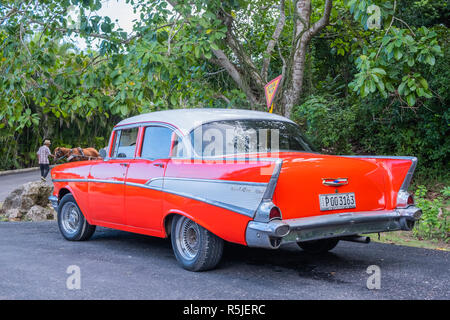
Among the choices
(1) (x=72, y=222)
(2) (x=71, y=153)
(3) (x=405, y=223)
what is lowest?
(1) (x=72, y=222)

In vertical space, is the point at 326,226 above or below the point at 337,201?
below

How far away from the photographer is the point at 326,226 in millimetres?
4648

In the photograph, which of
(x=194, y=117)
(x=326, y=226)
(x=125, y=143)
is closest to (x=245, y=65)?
(x=125, y=143)

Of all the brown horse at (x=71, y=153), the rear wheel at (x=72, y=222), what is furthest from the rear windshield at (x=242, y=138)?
the brown horse at (x=71, y=153)

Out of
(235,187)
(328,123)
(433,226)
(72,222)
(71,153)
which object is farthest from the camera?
(71,153)

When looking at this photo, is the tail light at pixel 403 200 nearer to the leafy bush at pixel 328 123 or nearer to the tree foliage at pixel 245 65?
the tree foliage at pixel 245 65

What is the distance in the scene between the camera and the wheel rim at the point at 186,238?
17.2ft

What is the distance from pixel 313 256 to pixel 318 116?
241 inches

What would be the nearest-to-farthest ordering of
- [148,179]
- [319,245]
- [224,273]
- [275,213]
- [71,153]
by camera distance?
1. [275,213]
2. [224,273]
3. [148,179]
4. [319,245]
5. [71,153]

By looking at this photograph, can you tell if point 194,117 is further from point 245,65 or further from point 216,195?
point 245,65

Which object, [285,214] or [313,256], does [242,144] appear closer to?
[285,214]

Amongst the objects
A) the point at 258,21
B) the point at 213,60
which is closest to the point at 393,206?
the point at 213,60

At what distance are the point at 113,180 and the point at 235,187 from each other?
2248 millimetres

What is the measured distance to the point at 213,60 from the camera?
12938 mm
